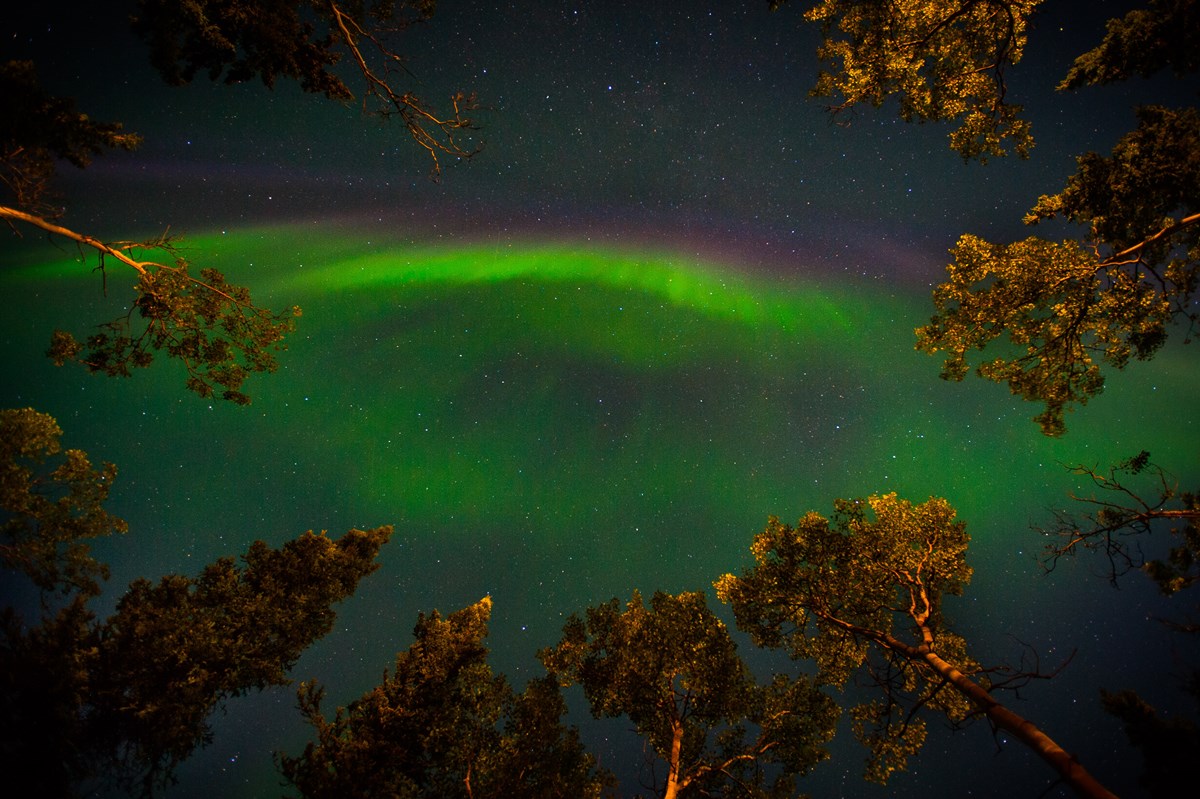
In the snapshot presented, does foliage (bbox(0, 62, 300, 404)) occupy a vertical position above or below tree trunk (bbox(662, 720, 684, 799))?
above

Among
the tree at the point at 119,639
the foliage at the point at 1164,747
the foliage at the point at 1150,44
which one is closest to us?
the foliage at the point at 1164,747

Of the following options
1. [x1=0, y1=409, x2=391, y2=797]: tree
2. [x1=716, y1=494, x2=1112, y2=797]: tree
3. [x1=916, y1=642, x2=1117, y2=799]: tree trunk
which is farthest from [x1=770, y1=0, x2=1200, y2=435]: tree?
[x1=0, y1=409, x2=391, y2=797]: tree

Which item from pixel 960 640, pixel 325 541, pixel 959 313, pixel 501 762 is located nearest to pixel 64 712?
pixel 325 541

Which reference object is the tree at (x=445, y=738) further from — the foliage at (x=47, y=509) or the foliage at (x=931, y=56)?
the foliage at (x=931, y=56)

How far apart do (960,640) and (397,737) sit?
43.9 ft

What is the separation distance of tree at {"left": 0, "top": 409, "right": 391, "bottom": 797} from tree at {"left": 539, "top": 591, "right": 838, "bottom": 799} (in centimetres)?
836

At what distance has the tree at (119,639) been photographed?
8984mm

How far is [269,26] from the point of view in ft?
19.5

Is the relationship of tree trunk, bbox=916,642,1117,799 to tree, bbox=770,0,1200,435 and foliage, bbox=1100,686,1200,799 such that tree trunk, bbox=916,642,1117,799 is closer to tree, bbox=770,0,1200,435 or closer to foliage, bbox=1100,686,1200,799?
foliage, bbox=1100,686,1200,799

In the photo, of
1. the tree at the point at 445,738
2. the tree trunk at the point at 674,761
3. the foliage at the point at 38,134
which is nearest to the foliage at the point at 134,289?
the foliage at the point at 38,134

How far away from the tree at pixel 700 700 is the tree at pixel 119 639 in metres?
8.36

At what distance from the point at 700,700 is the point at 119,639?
15.6m

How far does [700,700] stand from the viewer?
10742mm

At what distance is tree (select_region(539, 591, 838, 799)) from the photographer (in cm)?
1020
